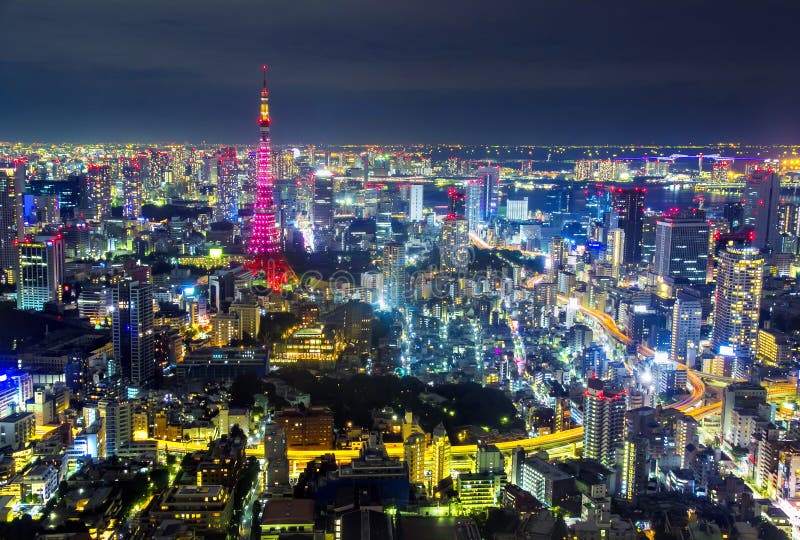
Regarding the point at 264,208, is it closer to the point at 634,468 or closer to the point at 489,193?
the point at 634,468

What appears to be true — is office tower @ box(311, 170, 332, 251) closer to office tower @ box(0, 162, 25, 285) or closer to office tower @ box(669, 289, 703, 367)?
office tower @ box(0, 162, 25, 285)

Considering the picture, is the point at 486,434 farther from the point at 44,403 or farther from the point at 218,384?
the point at 44,403

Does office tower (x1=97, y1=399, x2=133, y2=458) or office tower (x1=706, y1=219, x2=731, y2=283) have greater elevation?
office tower (x1=706, y1=219, x2=731, y2=283)

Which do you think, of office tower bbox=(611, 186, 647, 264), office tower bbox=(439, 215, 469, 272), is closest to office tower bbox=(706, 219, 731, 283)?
office tower bbox=(611, 186, 647, 264)

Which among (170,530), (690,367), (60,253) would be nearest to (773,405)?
(690,367)

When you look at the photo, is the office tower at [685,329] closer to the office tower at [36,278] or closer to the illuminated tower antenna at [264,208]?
the illuminated tower antenna at [264,208]

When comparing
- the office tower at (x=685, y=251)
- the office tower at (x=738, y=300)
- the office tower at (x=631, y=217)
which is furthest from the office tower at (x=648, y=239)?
the office tower at (x=738, y=300)
